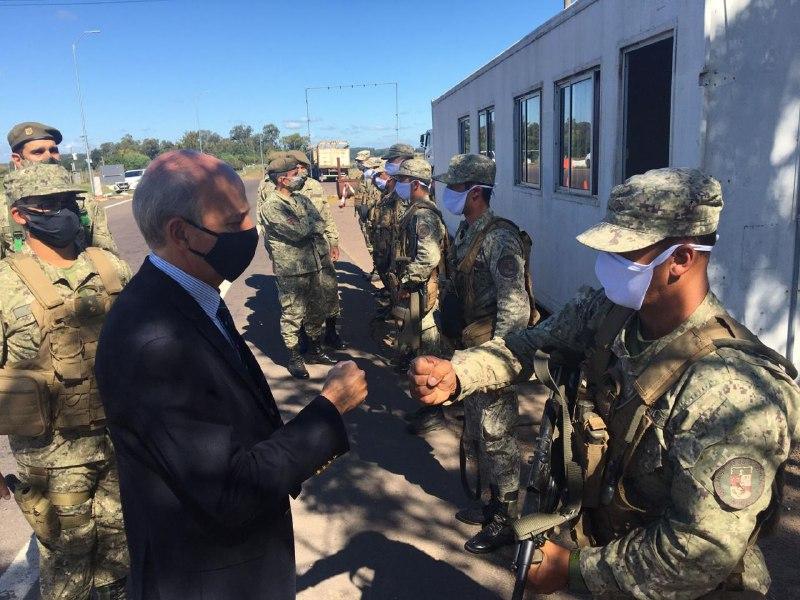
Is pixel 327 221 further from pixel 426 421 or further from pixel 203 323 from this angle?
pixel 203 323

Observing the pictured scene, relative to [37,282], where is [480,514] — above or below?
below

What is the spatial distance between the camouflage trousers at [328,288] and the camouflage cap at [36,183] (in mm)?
3892

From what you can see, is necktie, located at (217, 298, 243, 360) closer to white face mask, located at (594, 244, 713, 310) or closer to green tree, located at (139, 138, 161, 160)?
white face mask, located at (594, 244, 713, 310)

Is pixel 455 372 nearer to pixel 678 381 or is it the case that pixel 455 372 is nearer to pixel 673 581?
pixel 678 381

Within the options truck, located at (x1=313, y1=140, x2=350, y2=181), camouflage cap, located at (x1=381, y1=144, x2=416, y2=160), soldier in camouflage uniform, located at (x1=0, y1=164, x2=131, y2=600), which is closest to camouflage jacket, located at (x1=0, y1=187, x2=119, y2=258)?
soldier in camouflage uniform, located at (x1=0, y1=164, x2=131, y2=600)

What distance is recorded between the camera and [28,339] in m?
2.63

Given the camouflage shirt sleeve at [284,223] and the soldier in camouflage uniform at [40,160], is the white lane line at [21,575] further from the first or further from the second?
the camouflage shirt sleeve at [284,223]

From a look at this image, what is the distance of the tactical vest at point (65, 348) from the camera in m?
Result: 2.61

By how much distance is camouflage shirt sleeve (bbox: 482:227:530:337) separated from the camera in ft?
11.1

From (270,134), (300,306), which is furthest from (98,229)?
(270,134)

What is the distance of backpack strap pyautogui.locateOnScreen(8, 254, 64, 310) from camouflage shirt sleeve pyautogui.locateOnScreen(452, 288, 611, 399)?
1718 mm

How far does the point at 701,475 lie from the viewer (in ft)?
4.75

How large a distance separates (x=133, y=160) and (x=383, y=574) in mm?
69484

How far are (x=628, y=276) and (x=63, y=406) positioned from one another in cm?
232
